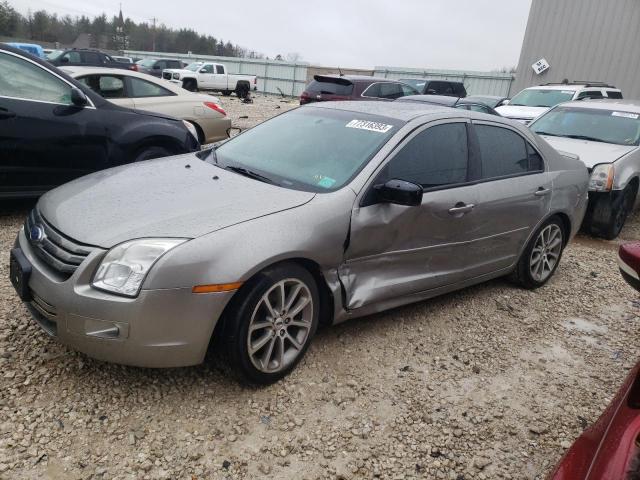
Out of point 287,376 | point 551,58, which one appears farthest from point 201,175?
point 551,58

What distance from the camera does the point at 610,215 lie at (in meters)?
6.24

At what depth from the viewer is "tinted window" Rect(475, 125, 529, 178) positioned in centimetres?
381

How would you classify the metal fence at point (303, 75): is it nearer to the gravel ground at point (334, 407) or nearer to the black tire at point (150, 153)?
the black tire at point (150, 153)

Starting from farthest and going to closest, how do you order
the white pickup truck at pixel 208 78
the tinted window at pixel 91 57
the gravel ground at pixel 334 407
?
the white pickup truck at pixel 208 78 → the tinted window at pixel 91 57 → the gravel ground at pixel 334 407

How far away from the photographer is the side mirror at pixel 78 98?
4.84 m

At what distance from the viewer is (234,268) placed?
2428mm

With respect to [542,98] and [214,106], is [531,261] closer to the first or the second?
[214,106]

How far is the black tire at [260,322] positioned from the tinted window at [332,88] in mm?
10555

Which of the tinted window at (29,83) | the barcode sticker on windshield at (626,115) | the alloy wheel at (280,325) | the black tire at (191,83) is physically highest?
the barcode sticker on windshield at (626,115)

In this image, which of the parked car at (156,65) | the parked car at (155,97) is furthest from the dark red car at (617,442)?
the parked car at (156,65)

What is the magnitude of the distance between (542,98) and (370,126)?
1003cm

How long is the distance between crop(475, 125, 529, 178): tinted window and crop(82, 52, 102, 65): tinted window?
19609 millimetres

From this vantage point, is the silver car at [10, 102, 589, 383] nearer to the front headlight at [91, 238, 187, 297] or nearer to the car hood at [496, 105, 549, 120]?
the front headlight at [91, 238, 187, 297]

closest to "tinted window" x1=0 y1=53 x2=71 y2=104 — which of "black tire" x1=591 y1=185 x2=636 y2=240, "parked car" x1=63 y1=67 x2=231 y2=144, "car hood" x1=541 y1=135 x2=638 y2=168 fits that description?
"parked car" x1=63 y1=67 x2=231 y2=144
